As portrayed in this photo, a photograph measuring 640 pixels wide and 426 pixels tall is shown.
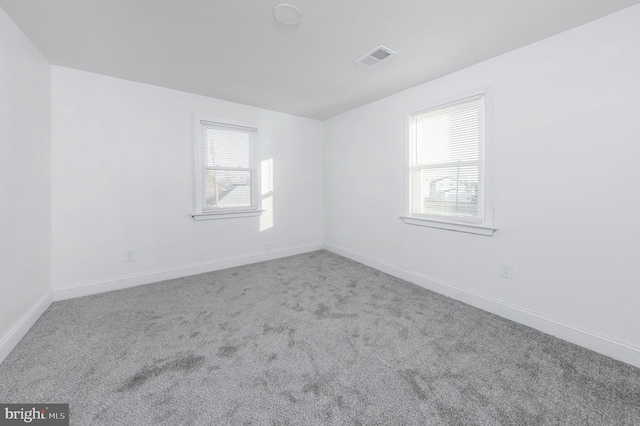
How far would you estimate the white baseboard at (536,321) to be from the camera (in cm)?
174

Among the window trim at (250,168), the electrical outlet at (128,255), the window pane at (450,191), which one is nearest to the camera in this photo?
the window pane at (450,191)

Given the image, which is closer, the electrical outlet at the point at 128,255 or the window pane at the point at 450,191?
the window pane at the point at 450,191

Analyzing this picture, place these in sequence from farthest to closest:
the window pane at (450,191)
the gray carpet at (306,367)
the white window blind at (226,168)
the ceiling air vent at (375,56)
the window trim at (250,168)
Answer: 1. the white window blind at (226,168)
2. the window trim at (250,168)
3. the window pane at (450,191)
4. the ceiling air vent at (375,56)
5. the gray carpet at (306,367)

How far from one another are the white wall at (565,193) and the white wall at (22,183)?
142 inches

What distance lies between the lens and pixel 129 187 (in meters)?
2.93

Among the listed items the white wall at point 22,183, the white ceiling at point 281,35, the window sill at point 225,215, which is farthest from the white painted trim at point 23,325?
the white ceiling at point 281,35

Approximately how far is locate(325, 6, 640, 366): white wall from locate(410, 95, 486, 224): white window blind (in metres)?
0.17

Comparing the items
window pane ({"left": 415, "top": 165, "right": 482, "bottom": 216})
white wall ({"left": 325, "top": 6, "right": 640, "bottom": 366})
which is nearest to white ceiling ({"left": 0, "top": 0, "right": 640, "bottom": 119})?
white wall ({"left": 325, "top": 6, "right": 640, "bottom": 366})

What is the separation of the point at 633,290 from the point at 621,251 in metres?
0.26

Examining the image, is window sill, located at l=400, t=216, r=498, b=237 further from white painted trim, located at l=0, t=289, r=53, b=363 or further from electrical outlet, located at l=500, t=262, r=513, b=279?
white painted trim, located at l=0, t=289, r=53, b=363

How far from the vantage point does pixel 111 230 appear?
2857 millimetres

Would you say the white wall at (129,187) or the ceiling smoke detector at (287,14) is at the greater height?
the ceiling smoke detector at (287,14)

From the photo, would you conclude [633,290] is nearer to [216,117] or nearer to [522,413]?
[522,413]

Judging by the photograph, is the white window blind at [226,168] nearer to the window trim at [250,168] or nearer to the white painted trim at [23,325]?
the window trim at [250,168]
